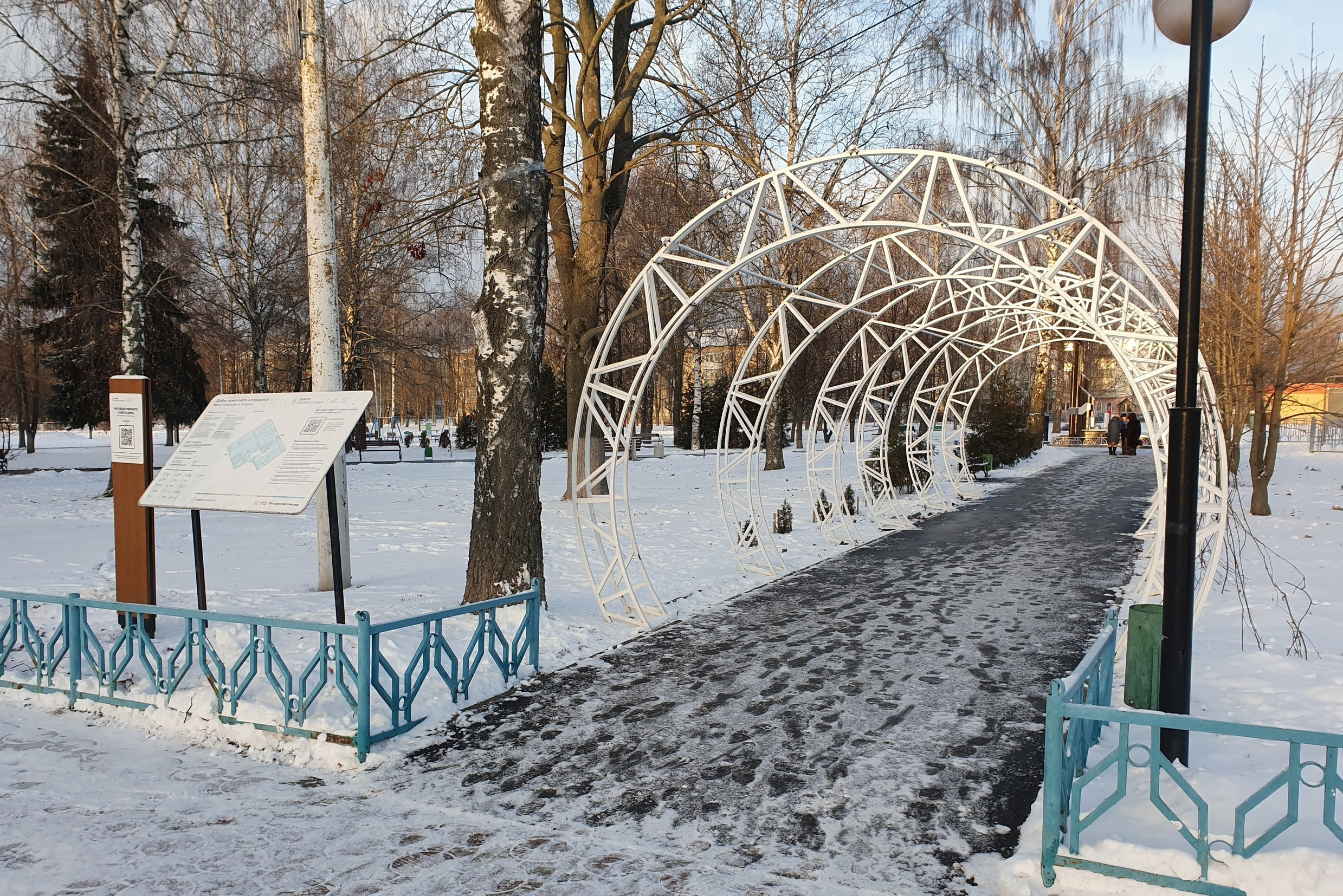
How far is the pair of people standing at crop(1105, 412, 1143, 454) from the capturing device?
3052cm

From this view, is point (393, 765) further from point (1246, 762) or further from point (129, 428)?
point (1246, 762)

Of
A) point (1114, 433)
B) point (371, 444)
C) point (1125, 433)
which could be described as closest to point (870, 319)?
point (1125, 433)

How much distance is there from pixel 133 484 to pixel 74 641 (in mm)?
1296

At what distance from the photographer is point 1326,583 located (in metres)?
9.10

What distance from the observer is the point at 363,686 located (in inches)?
186

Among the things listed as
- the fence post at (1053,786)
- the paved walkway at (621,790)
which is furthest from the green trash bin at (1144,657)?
the fence post at (1053,786)

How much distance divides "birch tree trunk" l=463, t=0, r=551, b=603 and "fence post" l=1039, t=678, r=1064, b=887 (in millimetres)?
4703

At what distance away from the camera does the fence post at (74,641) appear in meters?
5.49

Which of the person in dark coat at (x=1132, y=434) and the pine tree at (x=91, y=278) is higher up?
the pine tree at (x=91, y=278)

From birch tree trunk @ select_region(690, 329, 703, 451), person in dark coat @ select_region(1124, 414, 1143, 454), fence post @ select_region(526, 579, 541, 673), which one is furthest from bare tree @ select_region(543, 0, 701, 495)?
person in dark coat @ select_region(1124, 414, 1143, 454)

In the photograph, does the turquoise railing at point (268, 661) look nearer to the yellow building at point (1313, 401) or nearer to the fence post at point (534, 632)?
the fence post at point (534, 632)

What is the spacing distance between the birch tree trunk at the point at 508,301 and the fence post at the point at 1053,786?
4.70 metres

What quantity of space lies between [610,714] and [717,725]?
709 millimetres

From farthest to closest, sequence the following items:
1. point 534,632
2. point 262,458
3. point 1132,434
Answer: point 1132,434 < point 534,632 < point 262,458
